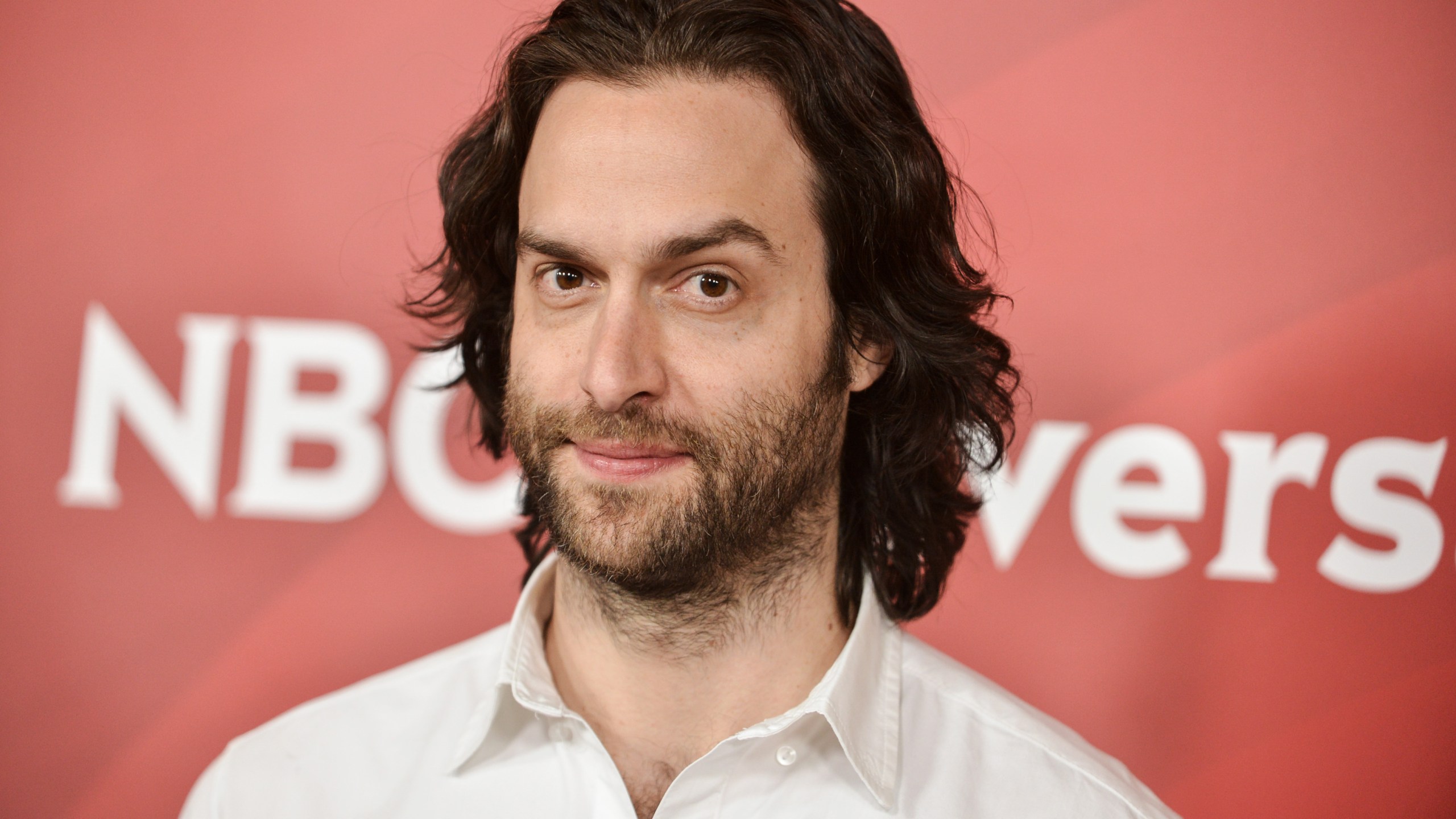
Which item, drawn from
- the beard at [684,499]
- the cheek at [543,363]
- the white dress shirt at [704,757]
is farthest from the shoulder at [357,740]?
the cheek at [543,363]

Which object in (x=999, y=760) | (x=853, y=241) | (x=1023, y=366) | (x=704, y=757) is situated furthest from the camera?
(x=1023, y=366)

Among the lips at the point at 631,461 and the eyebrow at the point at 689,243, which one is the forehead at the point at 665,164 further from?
the lips at the point at 631,461

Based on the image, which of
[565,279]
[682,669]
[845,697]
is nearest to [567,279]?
[565,279]

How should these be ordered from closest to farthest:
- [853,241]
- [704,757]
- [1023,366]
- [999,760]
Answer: [704,757] < [999,760] < [853,241] < [1023,366]

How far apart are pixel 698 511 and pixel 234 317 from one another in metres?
1.24

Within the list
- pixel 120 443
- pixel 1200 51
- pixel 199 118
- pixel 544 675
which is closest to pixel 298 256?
pixel 199 118

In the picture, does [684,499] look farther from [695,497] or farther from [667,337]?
[667,337]

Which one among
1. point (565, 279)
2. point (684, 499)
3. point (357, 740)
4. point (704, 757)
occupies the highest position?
point (565, 279)

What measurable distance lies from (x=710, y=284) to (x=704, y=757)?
59cm

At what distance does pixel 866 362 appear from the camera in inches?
62.6

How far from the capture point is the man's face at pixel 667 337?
1299mm

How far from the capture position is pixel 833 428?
1.52m

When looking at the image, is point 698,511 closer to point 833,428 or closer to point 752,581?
point 752,581

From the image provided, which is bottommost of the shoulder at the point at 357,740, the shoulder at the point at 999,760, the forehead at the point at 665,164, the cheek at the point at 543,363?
the shoulder at the point at 357,740
